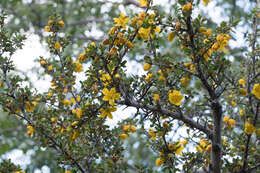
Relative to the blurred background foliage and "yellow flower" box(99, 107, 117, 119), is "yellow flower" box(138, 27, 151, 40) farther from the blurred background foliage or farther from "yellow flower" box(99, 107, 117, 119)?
the blurred background foliage

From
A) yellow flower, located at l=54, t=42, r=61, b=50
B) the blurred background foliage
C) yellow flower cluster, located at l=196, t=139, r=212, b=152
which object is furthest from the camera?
the blurred background foliage

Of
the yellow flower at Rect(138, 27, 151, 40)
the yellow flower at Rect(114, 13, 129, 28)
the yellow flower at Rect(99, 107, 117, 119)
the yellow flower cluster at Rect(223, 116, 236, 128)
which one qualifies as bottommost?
the yellow flower at Rect(99, 107, 117, 119)

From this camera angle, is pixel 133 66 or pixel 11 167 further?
pixel 133 66

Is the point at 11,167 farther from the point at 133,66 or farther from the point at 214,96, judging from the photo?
the point at 133,66

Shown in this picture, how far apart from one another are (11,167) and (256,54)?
7.90 feet

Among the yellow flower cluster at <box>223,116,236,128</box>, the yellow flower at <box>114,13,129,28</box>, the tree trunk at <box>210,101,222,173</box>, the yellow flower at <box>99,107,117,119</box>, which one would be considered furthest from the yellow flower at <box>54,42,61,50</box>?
the yellow flower cluster at <box>223,116,236,128</box>

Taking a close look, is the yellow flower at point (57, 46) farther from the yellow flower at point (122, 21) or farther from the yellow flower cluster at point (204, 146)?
the yellow flower cluster at point (204, 146)

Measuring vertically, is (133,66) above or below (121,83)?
above

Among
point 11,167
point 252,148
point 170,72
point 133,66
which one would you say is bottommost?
point 11,167

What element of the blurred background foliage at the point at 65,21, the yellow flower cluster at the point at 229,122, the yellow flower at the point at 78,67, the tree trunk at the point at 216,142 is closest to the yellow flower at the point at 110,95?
the tree trunk at the point at 216,142

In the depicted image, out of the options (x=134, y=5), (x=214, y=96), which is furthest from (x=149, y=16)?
(x=134, y=5)

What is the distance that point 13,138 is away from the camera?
585 centimetres

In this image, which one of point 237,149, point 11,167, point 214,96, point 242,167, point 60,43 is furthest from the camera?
point 60,43

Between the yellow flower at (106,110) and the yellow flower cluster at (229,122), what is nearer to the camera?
the yellow flower at (106,110)
